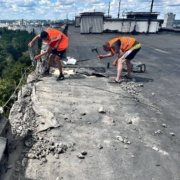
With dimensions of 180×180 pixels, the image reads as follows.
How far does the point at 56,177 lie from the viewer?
247cm

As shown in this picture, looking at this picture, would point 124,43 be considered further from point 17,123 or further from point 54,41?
point 17,123

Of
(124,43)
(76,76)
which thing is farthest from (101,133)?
(124,43)

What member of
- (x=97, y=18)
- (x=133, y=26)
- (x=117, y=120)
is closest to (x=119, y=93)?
(x=117, y=120)

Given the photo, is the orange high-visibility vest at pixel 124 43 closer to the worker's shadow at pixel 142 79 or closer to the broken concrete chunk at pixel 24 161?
the worker's shadow at pixel 142 79

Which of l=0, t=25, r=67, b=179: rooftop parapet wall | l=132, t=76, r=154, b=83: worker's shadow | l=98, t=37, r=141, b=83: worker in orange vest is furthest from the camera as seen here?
l=132, t=76, r=154, b=83: worker's shadow

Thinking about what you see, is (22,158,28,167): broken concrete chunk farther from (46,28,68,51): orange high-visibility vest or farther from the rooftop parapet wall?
(46,28,68,51): orange high-visibility vest

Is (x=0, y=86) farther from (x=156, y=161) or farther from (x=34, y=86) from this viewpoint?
(x=156, y=161)

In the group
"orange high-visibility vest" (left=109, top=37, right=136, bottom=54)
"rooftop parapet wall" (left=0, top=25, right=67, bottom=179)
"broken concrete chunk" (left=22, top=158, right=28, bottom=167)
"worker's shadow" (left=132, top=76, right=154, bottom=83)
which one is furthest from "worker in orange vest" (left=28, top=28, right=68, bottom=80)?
"broken concrete chunk" (left=22, top=158, right=28, bottom=167)

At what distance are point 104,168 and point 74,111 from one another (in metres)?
1.58

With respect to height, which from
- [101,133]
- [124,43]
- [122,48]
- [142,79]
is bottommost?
[142,79]

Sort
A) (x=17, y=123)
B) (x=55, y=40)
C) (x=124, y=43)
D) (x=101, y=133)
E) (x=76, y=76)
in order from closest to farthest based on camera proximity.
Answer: (x=101, y=133) < (x=17, y=123) < (x=55, y=40) < (x=124, y=43) < (x=76, y=76)

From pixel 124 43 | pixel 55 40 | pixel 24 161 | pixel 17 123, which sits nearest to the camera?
pixel 24 161

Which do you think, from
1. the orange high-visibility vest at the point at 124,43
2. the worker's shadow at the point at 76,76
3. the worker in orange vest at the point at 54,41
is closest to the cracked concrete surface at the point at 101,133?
the worker's shadow at the point at 76,76

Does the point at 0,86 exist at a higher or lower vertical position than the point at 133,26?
lower
